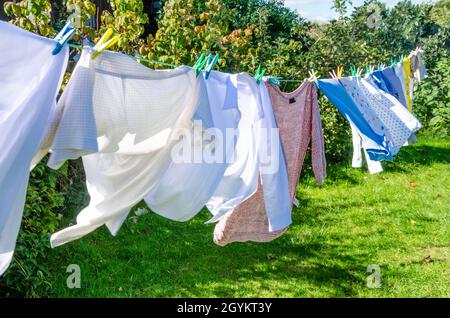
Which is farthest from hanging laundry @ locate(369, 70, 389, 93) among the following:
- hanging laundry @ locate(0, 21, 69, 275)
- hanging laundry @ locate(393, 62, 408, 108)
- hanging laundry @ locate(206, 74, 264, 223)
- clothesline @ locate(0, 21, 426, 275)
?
hanging laundry @ locate(0, 21, 69, 275)

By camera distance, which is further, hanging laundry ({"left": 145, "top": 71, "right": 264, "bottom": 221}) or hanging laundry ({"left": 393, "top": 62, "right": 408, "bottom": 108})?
hanging laundry ({"left": 393, "top": 62, "right": 408, "bottom": 108})

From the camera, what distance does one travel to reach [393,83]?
4.48 meters

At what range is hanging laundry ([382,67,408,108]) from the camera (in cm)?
444

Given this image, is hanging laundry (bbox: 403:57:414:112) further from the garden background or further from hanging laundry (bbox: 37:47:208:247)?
hanging laundry (bbox: 37:47:208:247)

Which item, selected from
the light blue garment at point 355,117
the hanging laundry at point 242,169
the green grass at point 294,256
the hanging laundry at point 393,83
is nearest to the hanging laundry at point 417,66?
the hanging laundry at point 393,83

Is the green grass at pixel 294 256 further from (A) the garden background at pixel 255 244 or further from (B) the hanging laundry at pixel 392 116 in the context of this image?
(B) the hanging laundry at pixel 392 116

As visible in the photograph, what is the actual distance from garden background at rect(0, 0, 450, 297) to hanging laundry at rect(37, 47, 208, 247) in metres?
0.90

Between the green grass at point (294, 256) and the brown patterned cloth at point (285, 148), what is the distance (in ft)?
1.32

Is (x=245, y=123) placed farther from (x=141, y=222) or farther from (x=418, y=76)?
(x=418, y=76)

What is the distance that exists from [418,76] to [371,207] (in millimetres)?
1631

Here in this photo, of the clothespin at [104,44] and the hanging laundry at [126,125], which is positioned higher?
the clothespin at [104,44]

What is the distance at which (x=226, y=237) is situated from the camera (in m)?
3.16

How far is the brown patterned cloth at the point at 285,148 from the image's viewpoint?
313 centimetres

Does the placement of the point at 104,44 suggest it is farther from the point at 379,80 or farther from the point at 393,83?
the point at 393,83
